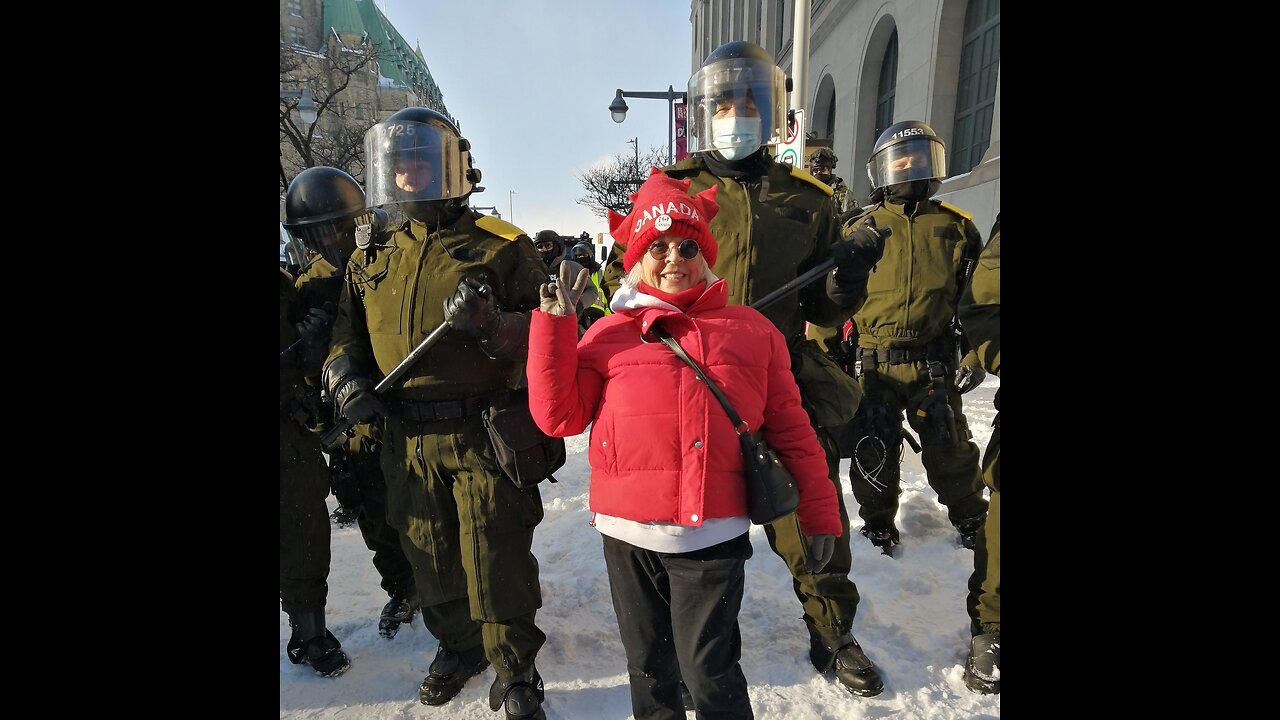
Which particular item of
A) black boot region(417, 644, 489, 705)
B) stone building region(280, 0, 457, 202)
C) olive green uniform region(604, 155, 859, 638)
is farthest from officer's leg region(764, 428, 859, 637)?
stone building region(280, 0, 457, 202)

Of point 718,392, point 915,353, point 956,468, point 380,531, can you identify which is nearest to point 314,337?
point 380,531

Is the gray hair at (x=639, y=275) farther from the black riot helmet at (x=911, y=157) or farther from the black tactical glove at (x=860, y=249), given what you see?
the black riot helmet at (x=911, y=157)

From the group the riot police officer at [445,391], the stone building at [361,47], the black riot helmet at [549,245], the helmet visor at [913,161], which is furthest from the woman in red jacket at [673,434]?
the stone building at [361,47]

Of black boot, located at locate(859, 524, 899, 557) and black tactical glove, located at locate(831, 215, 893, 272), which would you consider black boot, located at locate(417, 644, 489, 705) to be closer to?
black tactical glove, located at locate(831, 215, 893, 272)

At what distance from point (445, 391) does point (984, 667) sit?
8.19 ft

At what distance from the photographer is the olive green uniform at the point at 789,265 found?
2.46 metres

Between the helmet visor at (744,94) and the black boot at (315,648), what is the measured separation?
9.27ft

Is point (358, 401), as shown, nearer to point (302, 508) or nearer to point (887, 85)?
point (302, 508)

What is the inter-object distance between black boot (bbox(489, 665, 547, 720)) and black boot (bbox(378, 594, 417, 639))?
905 mm

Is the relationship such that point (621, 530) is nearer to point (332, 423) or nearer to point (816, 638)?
point (816, 638)

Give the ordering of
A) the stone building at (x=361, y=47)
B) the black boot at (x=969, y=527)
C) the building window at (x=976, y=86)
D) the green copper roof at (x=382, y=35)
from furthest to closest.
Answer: the green copper roof at (x=382, y=35), the stone building at (x=361, y=47), the building window at (x=976, y=86), the black boot at (x=969, y=527)

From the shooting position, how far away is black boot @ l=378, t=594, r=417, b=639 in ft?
10.5
